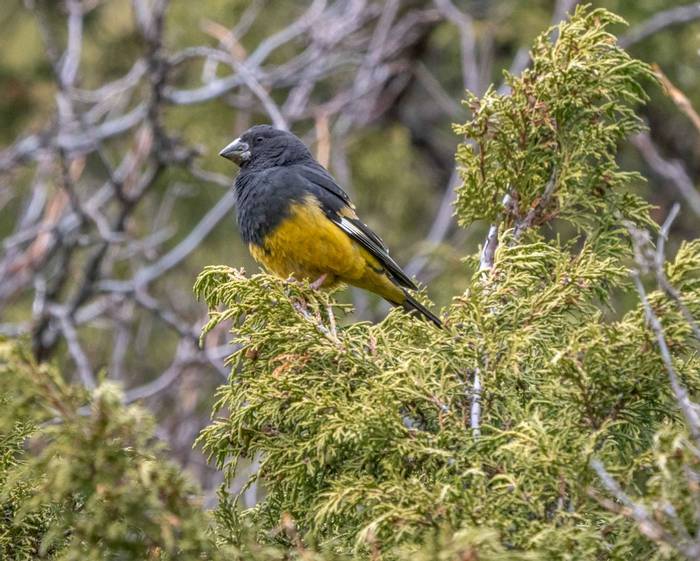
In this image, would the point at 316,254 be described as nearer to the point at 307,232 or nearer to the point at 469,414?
the point at 307,232

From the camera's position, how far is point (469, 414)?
2467mm

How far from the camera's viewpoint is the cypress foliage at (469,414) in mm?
1944

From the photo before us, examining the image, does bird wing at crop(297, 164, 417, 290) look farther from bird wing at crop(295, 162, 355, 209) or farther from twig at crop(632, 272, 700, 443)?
twig at crop(632, 272, 700, 443)

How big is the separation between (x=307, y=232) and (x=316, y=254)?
0.11 meters

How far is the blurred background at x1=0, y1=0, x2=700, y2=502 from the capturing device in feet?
20.4

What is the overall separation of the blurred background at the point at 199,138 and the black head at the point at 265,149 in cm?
33

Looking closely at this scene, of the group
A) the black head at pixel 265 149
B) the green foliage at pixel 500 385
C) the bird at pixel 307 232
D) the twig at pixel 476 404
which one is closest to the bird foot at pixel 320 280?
the bird at pixel 307 232

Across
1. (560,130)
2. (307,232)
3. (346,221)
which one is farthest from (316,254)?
(560,130)

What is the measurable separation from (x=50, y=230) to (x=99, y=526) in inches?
185

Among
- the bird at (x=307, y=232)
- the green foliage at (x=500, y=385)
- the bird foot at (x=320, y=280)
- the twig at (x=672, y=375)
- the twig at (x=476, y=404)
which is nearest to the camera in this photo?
the twig at (x=672, y=375)

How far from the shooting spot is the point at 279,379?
8.27ft

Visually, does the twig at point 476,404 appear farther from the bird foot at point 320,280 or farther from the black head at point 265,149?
the black head at point 265,149

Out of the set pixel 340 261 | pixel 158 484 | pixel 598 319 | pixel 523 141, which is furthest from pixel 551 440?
pixel 340 261

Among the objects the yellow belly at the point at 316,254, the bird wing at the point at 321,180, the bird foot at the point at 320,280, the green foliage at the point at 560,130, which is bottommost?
the green foliage at the point at 560,130
